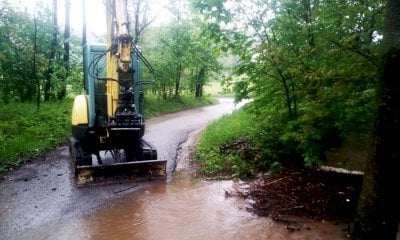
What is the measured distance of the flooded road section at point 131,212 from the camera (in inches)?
213

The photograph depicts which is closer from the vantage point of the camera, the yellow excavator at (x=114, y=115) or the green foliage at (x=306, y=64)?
the green foliage at (x=306, y=64)

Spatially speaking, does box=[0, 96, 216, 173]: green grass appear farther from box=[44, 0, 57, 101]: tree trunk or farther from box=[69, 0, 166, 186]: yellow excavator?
box=[69, 0, 166, 186]: yellow excavator

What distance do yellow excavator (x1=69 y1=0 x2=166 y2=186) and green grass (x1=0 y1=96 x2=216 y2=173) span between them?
1.88 m

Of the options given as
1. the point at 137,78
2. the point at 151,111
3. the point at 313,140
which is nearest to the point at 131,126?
the point at 137,78

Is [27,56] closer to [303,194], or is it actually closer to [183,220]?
[183,220]

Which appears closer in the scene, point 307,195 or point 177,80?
point 307,195

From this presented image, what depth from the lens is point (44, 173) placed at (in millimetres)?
8539

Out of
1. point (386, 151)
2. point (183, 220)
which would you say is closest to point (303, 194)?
point (183, 220)

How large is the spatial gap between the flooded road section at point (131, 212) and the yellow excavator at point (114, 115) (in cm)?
39

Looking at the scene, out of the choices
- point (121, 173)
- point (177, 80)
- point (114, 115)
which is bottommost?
point (121, 173)

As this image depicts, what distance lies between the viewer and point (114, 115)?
23.2ft

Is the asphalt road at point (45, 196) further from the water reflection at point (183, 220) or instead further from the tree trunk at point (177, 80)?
the tree trunk at point (177, 80)

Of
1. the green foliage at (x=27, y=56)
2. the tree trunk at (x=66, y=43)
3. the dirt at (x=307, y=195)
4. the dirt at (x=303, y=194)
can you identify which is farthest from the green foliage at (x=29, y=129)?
the dirt at (x=307, y=195)

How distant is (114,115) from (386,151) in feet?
17.0
